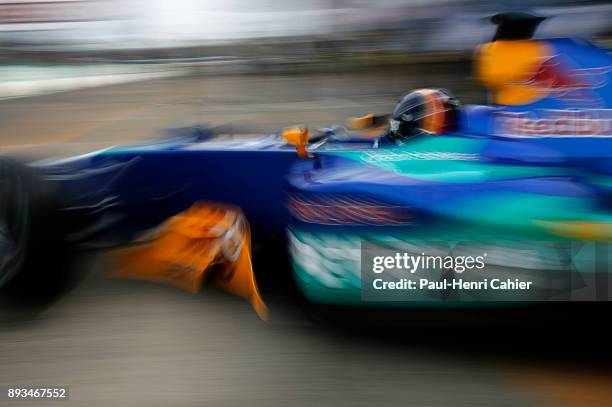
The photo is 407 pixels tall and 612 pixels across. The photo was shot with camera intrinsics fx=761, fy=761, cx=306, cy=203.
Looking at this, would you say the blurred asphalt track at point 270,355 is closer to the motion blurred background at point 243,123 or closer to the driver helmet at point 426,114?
the motion blurred background at point 243,123

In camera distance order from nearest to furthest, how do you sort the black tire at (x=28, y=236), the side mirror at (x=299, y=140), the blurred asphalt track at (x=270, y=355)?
1. the blurred asphalt track at (x=270, y=355)
2. the black tire at (x=28, y=236)
3. the side mirror at (x=299, y=140)

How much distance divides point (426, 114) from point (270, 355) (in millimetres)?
1179

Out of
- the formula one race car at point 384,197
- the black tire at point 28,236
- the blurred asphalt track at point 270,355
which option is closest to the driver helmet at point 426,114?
the formula one race car at point 384,197

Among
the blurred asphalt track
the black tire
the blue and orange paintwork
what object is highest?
the blue and orange paintwork

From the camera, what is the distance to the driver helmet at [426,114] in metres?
3.09

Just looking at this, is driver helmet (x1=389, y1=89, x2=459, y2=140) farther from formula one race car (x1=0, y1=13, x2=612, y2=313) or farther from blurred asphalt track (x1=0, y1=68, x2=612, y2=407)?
blurred asphalt track (x1=0, y1=68, x2=612, y2=407)

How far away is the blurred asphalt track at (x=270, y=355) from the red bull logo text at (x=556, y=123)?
2.63ft

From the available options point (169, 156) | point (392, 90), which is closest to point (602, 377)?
point (169, 156)

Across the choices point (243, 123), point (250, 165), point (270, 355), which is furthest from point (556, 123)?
point (243, 123)

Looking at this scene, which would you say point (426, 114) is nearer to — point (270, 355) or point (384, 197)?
point (384, 197)

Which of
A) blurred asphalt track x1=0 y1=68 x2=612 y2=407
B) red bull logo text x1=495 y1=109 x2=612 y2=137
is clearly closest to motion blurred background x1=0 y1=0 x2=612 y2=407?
blurred asphalt track x1=0 y1=68 x2=612 y2=407

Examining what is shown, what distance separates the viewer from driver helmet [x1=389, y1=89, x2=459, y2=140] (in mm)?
3092

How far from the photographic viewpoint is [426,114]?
3.11 metres

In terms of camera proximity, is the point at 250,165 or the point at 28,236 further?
the point at 250,165
